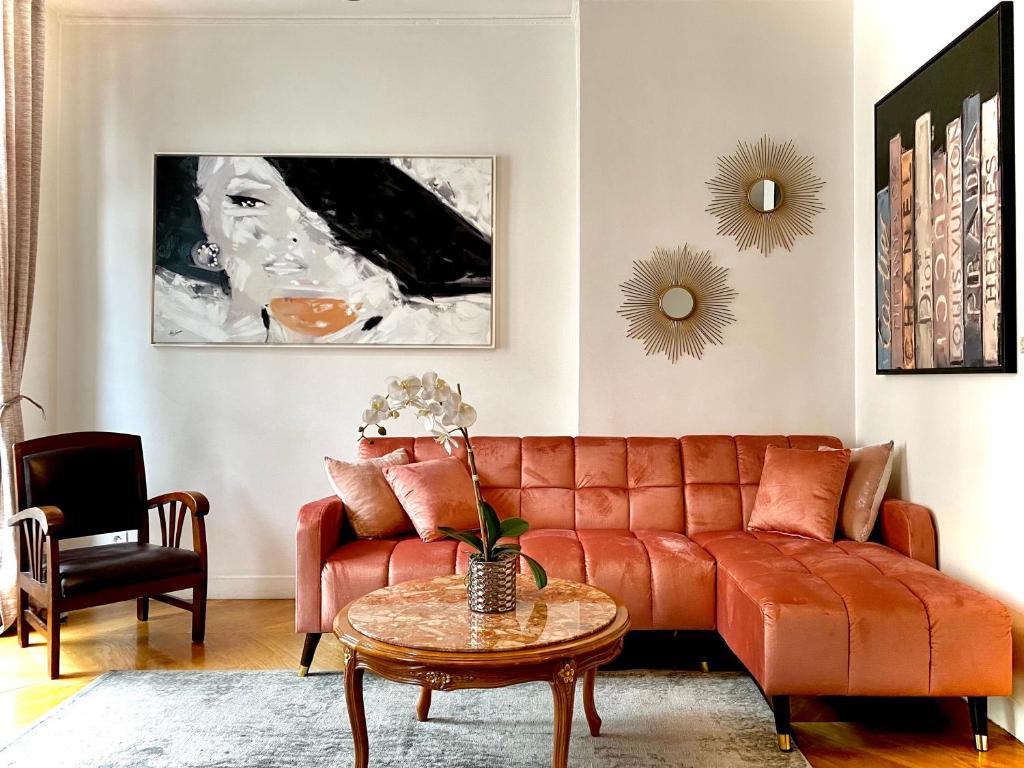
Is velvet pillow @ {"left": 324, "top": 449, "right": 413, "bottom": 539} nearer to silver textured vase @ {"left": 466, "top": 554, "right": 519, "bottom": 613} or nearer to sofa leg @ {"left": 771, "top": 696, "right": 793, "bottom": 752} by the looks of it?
silver textured vase @ {"left": 466, "top": 554, "right": 519, "bottom": 613}

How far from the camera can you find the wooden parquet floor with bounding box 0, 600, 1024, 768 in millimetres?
2531

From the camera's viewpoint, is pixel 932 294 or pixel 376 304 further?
pixel 376 304

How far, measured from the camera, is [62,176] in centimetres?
435

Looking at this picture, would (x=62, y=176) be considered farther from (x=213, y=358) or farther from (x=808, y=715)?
(x=808, y=715)

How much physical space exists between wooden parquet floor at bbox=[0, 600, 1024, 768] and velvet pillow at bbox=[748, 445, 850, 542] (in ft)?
2.45

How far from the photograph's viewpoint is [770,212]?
414 centimetres

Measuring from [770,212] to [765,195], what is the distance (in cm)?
9

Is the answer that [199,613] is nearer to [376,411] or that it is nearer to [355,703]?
[355,703]

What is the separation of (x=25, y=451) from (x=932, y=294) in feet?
13.0

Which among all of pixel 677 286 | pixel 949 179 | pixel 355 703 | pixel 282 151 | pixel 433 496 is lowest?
pixel 355 703

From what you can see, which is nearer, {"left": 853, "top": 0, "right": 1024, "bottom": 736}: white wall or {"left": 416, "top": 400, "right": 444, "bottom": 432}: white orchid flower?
{"left": 416, "top": 400, "right": 444, "bottom": 432}: white orchid flower

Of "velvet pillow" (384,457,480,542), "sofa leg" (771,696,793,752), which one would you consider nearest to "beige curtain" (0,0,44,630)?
"velvet pillow" (384,457,480,542)

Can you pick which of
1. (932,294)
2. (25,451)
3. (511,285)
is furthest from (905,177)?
(25,451)

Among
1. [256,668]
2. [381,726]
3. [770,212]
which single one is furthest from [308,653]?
[770,212]
